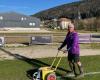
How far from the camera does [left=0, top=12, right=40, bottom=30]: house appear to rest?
119875 mm

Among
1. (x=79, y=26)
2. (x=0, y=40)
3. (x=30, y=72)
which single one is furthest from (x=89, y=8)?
(x=30, y=72)

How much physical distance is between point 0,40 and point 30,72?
1323 cm

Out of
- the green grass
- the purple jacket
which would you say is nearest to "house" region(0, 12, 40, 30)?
the green grass

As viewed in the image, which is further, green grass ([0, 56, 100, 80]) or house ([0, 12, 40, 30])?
house ([0, 12, 40, 30])

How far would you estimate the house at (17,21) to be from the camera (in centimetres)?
11988

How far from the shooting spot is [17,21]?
123 m

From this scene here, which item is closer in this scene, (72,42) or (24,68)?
(72,42)

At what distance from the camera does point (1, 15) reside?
398 feet

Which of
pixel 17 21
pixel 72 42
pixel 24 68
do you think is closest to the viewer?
pixel 72 42

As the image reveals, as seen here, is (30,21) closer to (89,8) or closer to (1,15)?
(1,15)

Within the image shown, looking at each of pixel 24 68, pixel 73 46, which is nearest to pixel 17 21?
pixel 24 68

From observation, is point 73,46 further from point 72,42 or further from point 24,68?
point 24,68

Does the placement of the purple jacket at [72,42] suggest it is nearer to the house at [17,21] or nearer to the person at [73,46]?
the person at [73,46]

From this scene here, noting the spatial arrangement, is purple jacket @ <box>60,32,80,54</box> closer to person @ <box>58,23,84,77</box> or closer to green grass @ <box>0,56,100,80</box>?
person @ <box>58,23,84,77</box>
